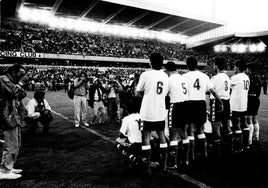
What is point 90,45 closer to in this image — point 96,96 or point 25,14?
point 25,14

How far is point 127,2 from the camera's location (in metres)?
42.3

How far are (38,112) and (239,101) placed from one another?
5.36 meters

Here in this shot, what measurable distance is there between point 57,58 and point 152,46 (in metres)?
22.2

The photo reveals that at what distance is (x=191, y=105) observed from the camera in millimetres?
4867

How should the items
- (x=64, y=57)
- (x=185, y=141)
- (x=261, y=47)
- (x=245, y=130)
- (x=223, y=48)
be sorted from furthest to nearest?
(x=223, y=48) < (x=261, y=47) < (x=64, y=57) < (x=245, y=130) < (x=185, y=141)

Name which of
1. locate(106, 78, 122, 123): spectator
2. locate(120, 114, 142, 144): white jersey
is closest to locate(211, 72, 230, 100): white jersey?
locate(120, 114, 142, 144): white jersey

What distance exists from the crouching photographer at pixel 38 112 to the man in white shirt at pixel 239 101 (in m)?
5.04

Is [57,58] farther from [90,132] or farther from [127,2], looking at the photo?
[90,132]

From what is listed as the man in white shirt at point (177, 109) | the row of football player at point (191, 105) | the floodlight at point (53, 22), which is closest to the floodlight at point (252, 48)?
Result: the floodlight at point (53, 22)

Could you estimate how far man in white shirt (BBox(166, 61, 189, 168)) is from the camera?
4551 mm

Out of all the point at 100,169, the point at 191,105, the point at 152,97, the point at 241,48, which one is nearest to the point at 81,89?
the point at 100,169

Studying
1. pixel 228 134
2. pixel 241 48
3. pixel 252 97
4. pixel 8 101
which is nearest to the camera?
pixel 8 101

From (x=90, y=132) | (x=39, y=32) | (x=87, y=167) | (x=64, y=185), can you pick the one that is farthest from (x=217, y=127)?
(x=39, y=32)

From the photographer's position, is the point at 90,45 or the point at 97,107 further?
the point at 90,45
